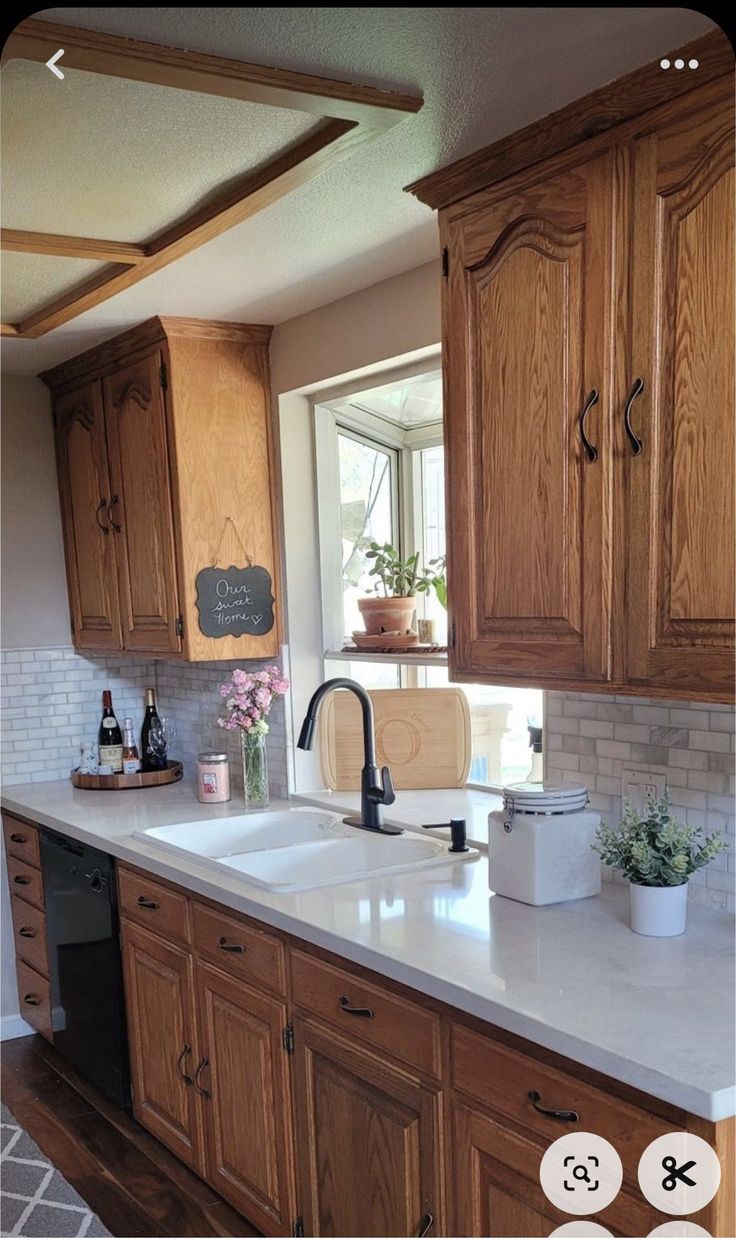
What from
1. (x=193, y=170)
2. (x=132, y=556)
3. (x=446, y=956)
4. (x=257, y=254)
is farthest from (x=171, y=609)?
(x=446, y=956)

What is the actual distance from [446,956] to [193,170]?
1491mm

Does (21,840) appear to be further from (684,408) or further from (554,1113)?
(684,408)

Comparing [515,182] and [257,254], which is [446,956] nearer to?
[515,182]

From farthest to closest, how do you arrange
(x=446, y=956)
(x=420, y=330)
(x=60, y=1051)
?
(x=60, y=1051)
(x=420, y=330)
(x=446, y=956)

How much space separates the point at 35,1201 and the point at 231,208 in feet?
7.98

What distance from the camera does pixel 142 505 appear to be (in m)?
3.27

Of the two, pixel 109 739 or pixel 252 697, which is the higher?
pixel 252 697

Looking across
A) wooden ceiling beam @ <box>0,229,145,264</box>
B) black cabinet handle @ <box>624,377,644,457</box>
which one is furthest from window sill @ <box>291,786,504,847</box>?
wooden ceiling beam @ <box>0,229,145,264</box>

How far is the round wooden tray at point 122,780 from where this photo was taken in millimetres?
3539

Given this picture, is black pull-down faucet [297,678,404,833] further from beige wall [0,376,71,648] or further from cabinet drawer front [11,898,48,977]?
beige wall [0,376,71,648]

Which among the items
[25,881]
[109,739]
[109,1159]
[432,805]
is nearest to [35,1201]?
[109,1159]

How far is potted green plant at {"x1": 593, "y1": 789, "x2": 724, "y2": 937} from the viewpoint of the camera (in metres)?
1.73

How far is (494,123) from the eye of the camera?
1.76m

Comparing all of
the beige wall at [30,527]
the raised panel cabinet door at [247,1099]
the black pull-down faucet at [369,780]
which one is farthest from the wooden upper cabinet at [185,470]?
the raised panel cabinet door at [247,1099]
